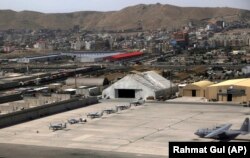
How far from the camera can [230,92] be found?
146 feet

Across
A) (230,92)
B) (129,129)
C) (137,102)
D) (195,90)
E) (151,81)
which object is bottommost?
(129,129)

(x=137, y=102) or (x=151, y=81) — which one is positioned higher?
(x=151, y=81)

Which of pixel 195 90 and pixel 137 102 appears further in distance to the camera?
pixel 195 90

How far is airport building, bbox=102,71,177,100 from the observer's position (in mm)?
48000

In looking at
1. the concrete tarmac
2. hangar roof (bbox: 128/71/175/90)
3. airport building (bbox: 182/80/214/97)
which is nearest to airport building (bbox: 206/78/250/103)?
the concrete tarmac

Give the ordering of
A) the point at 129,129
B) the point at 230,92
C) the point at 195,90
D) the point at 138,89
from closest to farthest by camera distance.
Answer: the point at 129,129 → the point at 230,92 → the point at 138,89 → the point at 195,90

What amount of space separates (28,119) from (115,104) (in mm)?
9955

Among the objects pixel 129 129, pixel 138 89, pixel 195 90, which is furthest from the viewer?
pixel 195 90

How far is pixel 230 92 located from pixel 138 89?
8811 mm

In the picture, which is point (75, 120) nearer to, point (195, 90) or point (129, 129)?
point (129, 129)

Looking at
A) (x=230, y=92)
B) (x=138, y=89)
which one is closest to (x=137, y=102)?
A: (x=138, y=89)

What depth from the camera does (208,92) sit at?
45.6m

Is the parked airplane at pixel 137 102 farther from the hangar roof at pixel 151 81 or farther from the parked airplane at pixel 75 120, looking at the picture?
the parked airplane at pixel 75 120

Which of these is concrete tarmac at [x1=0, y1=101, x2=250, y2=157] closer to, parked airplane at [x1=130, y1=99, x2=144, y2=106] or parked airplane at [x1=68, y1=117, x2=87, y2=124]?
parked airplane at [x1=68, y1=117, x2=87, y2=124]
